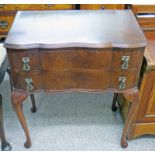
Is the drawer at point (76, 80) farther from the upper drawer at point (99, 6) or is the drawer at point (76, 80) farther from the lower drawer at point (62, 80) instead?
the upper drawer at point (99, 6)

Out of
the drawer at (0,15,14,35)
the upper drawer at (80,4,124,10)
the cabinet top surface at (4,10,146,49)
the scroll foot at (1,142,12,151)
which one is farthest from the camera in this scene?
the drawer at (0,15,14,35)

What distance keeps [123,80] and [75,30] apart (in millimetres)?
325

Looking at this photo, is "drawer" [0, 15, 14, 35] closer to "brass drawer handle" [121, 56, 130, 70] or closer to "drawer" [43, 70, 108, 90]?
"drawer" [43, 70, 108, 90]

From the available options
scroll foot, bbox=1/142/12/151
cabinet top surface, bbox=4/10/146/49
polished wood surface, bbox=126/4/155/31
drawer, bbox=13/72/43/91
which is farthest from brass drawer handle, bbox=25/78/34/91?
polished wood surface, bbox=126/4/155/31

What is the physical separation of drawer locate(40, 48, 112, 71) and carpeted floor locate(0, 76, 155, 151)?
64 cm

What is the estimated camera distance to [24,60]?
98cm

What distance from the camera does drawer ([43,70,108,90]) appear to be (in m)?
1.05

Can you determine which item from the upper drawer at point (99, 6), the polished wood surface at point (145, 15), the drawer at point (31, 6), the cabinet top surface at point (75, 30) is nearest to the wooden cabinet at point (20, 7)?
the drawer at point (31, 6)

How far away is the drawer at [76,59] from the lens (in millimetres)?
971

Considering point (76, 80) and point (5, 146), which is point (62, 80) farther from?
point (5, 146)

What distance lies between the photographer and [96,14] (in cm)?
121

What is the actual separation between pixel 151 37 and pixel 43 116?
35.8 inches

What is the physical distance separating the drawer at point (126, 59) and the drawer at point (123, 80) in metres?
0.03
